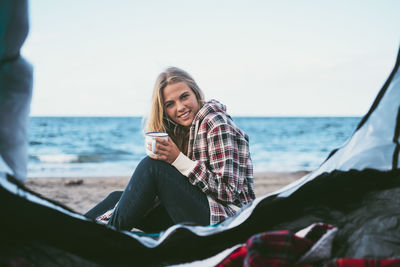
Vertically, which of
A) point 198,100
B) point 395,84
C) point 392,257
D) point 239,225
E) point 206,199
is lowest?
point 206,199

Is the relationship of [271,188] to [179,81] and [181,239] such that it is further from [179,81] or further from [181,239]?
[181,239]

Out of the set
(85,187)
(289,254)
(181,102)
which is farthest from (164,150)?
(85,187)

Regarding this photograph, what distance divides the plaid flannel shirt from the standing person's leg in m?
0.05

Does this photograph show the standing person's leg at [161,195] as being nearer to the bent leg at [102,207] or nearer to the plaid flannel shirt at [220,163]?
the plaid flannel shirt at [220,163]

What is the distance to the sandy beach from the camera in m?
4.05

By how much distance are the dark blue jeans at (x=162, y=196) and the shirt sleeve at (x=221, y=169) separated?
0.06 metres

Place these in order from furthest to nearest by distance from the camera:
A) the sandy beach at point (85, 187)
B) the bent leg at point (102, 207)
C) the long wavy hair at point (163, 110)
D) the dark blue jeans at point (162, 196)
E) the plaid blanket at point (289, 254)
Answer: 1. the sandy beach at point (85, 187)
2. the long wavy hair at point (163, 110)
3. the bent leg at point (102, 207)
4. the dark blue jeans at point (162, 196)
5. the plaid blanket at point (289, 254)

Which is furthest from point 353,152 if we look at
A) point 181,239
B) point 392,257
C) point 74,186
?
point 74,186

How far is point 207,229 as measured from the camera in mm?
1119

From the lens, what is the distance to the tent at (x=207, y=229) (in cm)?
89

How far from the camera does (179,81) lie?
1911mm

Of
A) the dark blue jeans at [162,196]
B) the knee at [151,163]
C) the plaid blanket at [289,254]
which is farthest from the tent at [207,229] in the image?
the knee at [151,163]

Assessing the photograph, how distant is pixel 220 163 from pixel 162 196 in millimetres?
330

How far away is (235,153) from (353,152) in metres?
0.58
